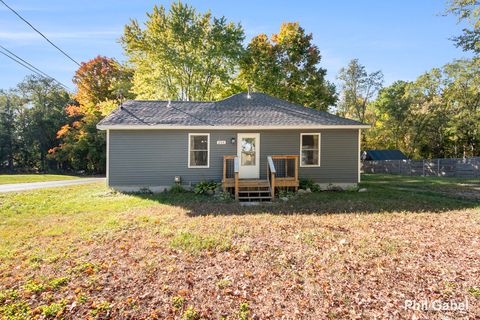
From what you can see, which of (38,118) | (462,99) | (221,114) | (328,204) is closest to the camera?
(328,204)

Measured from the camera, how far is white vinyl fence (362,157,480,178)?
17750 millimetres

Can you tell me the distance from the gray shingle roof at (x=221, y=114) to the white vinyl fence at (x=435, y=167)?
1325 cm

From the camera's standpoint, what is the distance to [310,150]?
10883mm

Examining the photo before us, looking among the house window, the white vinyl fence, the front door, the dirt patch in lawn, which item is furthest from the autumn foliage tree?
the white vinyl fence

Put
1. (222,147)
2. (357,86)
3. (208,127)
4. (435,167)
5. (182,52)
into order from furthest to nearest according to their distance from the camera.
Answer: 1. (357,86)
2. (435,167)
3. (182,52)
4. (222,147)
5. (208,127)

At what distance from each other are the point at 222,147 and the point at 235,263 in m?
7.19

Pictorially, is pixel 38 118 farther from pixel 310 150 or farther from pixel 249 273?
pixel 249 273

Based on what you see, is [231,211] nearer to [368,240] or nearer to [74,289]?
[368,240]

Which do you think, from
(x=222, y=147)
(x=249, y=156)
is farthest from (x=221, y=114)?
(x=249, y=156)

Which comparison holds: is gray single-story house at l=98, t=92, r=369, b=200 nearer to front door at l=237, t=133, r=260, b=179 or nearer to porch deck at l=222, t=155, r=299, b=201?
front door at l=237, t=133, r=260, b=179

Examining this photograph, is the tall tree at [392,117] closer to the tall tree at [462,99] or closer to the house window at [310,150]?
the tall tree at [462,99]

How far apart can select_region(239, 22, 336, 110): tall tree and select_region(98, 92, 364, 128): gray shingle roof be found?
360 inches

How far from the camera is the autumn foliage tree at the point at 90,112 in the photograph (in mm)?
23719

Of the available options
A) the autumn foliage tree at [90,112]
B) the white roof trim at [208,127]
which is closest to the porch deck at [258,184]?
the white roof trim at [208,127]
